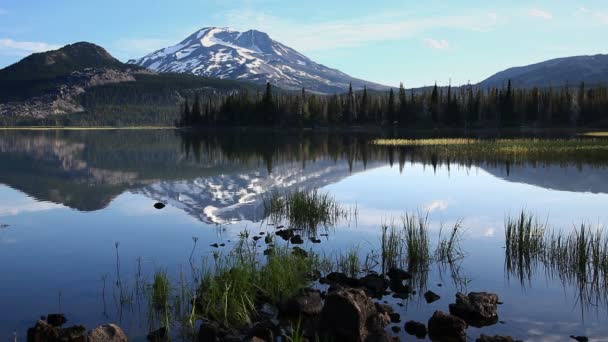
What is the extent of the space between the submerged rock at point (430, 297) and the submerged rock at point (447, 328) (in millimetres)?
2174

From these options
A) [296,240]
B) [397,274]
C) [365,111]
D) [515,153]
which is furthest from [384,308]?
[365,111]

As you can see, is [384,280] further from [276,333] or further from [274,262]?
[276,333]

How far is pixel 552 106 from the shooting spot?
14675 centimetres

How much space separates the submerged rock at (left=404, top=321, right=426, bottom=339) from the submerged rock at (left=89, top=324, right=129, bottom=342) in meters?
6.74

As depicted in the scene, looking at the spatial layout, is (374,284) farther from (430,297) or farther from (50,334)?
(50,334)

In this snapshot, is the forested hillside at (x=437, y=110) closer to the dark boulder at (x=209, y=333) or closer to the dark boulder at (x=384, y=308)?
the dark boulder at (x=384, y=308)

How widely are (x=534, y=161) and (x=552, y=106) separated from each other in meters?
104

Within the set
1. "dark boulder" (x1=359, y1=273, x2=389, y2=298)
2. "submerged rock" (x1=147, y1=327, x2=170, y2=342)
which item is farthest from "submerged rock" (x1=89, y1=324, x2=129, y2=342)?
"dark boulder" (x1=359, y1=273, x2=389, y2=298)

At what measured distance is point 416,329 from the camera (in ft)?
41.5

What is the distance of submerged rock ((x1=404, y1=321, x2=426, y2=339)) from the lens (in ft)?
41.2

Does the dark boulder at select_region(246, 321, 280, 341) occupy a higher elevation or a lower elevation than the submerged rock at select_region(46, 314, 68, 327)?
higher

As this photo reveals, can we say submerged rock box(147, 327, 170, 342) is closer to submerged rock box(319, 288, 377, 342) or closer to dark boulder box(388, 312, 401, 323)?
submerged rock box(319, 288, 377, 342)

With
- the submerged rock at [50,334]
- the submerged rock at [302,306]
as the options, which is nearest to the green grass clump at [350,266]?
the submerged rock at [302,306]

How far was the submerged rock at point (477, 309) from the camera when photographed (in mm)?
13242
